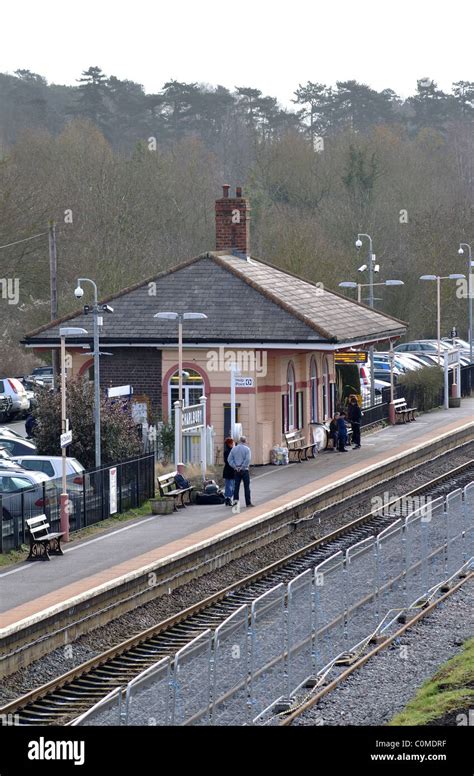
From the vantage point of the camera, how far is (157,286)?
39531 mm

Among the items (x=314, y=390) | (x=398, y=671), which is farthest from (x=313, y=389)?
(x=398, y=671)

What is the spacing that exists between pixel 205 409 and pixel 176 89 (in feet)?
298

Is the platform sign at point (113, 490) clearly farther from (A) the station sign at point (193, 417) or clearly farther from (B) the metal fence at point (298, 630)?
(B) the metal fence at point (298, 630)

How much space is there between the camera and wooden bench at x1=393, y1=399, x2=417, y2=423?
46219 millimetres

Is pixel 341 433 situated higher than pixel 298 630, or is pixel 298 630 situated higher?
pixel 341 433

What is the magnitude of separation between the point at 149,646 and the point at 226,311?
59.5 ft

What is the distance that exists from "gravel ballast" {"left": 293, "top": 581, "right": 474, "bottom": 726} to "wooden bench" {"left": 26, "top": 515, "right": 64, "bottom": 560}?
649 cm

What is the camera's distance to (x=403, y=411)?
152 feet

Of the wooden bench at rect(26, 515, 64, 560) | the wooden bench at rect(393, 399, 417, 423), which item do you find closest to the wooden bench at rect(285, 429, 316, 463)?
the wooden bench at rect(393, 399, 417, 423)

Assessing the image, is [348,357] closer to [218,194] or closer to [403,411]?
[403,411]

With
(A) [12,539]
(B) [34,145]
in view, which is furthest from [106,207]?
(A) [12,539]

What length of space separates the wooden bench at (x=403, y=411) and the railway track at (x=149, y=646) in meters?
16.3

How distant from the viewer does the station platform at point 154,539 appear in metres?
20.4
